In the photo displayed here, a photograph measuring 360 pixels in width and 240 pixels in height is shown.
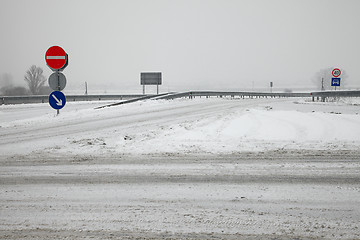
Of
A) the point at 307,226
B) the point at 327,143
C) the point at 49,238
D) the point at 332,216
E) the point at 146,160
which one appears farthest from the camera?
the point at 327,143

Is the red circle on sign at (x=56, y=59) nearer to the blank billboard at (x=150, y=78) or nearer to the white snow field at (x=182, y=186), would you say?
the white snow field at (x=182, y=186)

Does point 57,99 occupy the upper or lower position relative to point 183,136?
upper

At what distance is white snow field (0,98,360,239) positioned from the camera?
2.92 metres

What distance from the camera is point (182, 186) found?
4.14 metres

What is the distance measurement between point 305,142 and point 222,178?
3.75 m

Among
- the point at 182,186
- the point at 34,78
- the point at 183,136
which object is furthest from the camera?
the point at 34,78

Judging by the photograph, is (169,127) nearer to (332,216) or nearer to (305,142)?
(305,142)

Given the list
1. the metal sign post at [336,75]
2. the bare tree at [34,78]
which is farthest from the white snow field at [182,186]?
the bare tree at [34,78]

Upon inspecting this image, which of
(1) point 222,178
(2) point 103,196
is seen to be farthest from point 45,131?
(1) point 222,178

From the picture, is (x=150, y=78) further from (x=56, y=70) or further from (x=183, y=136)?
(x=183, y=136)

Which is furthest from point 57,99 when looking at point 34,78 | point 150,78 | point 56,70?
point 34,78

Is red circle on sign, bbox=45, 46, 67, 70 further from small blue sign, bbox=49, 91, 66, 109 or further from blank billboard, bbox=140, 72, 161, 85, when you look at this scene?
blank billboard, bbox=140, 72, 161, 85

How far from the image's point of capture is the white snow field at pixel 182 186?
292 cm

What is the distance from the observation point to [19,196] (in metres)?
3.79
